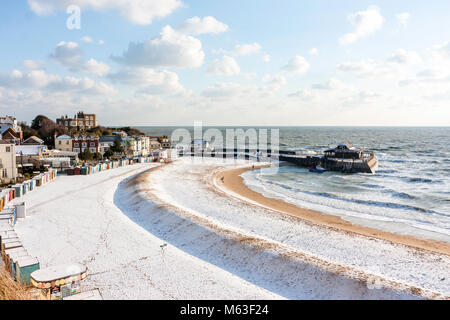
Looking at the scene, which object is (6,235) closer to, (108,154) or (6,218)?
(6,218)

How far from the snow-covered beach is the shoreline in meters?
2.25

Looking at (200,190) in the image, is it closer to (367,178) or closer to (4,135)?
(367,178)

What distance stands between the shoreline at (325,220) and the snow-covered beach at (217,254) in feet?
7.39

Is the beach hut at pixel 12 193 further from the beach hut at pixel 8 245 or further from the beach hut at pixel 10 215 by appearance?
the beach hut at pixel 8 245

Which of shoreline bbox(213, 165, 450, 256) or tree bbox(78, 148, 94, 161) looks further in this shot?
tree bbox(78, 148, 94, 161)

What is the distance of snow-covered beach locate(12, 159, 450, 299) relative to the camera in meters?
14.4

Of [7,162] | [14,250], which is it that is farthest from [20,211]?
[7,162]

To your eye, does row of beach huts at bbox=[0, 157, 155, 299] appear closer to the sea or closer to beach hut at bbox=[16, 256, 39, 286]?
beach hut at bbox=[16, 256, 39, 286]

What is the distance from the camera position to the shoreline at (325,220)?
70.5 feet

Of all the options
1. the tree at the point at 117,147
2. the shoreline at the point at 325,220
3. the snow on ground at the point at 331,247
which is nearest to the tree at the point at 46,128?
the tree at the point at 117,147

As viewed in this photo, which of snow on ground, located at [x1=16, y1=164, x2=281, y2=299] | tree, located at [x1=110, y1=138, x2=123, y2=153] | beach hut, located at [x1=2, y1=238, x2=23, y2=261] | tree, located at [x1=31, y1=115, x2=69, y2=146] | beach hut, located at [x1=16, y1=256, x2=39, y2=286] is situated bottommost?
snow on ground, located at [x1=16, y1=164, x2=281, y2=299]

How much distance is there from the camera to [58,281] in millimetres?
12234

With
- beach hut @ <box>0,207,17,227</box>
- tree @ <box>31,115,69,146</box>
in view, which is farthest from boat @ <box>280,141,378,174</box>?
tree @ <box>31,115,69,146</box>
